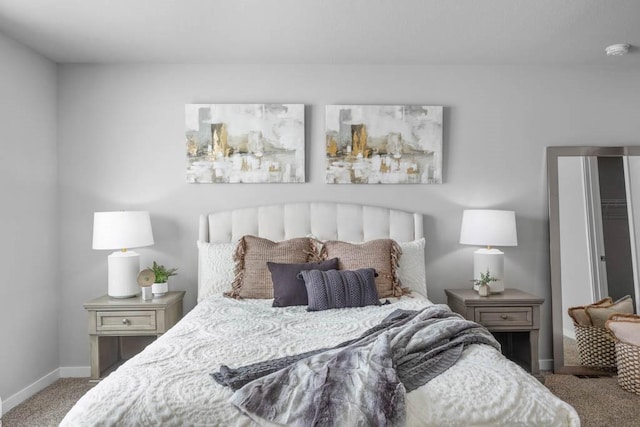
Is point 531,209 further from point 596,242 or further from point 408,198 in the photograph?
point 408,198

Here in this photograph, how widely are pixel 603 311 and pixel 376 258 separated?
1.89 metres

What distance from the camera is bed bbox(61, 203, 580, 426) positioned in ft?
5.14

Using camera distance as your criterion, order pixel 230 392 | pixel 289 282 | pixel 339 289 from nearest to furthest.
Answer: pixel 230 392
pixel 339 289
pixel 289 282

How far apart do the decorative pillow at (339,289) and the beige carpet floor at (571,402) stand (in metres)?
1.51

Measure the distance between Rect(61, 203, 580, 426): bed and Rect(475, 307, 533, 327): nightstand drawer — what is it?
535 mm

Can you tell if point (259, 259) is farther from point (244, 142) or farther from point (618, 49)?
point (618, 49)

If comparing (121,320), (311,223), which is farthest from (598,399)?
(121,320)

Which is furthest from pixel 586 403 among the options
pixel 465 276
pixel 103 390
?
pixel 103 390

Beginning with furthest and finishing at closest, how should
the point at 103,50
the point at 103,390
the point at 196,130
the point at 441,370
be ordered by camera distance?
1. the point at 196,130
2. the point at 103,50
3. the point at 441,370
4. the point at 103,390

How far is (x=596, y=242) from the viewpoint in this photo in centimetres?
381

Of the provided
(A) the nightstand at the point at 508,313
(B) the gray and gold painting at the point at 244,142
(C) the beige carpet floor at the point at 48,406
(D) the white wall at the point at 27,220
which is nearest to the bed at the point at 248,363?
(A) the nightstand at the point at 508,313

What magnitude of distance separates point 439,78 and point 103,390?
3367mm

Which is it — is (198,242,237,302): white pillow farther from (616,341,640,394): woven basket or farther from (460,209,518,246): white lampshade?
(616,341,640,394): woven basket

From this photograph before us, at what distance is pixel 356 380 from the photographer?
64.1 inches
